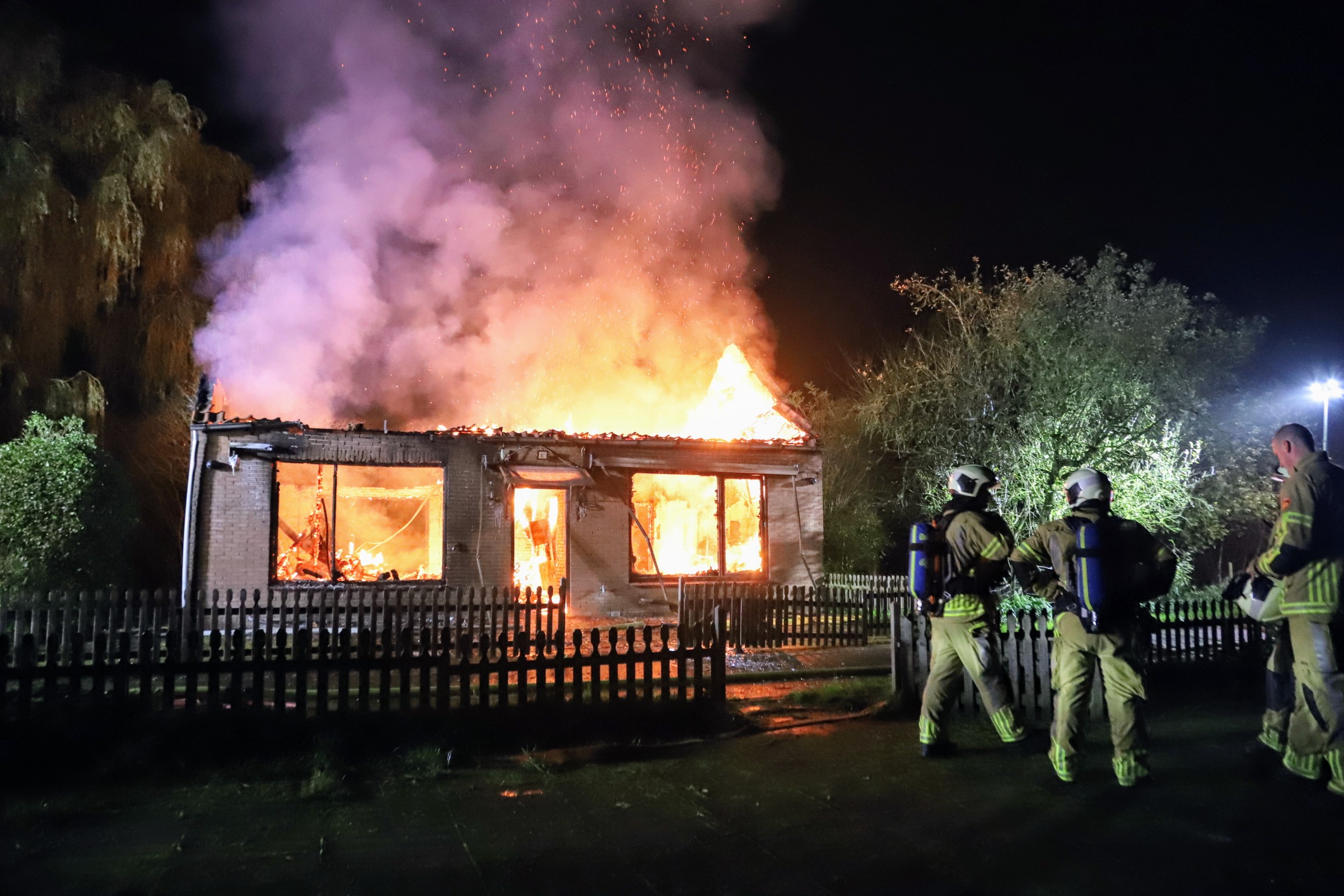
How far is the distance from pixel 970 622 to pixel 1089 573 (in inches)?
33.9

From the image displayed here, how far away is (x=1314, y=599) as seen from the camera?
501 centimetres

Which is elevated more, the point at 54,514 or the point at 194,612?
the point at 54,514

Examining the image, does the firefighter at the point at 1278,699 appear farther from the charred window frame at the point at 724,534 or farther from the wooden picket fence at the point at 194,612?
the charred window frame at the point at 724,534

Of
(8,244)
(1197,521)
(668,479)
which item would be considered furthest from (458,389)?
(1197,521)

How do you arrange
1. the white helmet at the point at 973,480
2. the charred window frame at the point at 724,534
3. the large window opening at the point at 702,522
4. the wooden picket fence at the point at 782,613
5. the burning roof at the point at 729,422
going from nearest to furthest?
the white helmet at the point at 973,480
the wooden picket fence at the point at 782,613
the burning roof at the point at 729,422
the charred window frame at the point at 724,534
the large window opening at the point at 702,522

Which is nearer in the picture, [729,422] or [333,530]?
[333,530]

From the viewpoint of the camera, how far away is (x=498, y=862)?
395 centimetres

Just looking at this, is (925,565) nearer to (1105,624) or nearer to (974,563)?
(974,563)

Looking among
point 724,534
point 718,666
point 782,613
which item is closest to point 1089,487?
point 718,666

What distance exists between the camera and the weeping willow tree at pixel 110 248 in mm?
15688

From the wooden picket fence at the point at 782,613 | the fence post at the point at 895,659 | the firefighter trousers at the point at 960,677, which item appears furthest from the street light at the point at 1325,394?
the firefighter trousers at the point at 960,677

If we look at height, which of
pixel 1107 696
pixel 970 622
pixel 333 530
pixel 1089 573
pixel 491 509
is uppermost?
pixel 491 509

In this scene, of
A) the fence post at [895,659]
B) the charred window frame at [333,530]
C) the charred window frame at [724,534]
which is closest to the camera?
the fence post at [895,659]

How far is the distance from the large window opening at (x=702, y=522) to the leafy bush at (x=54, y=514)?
8.61 m
